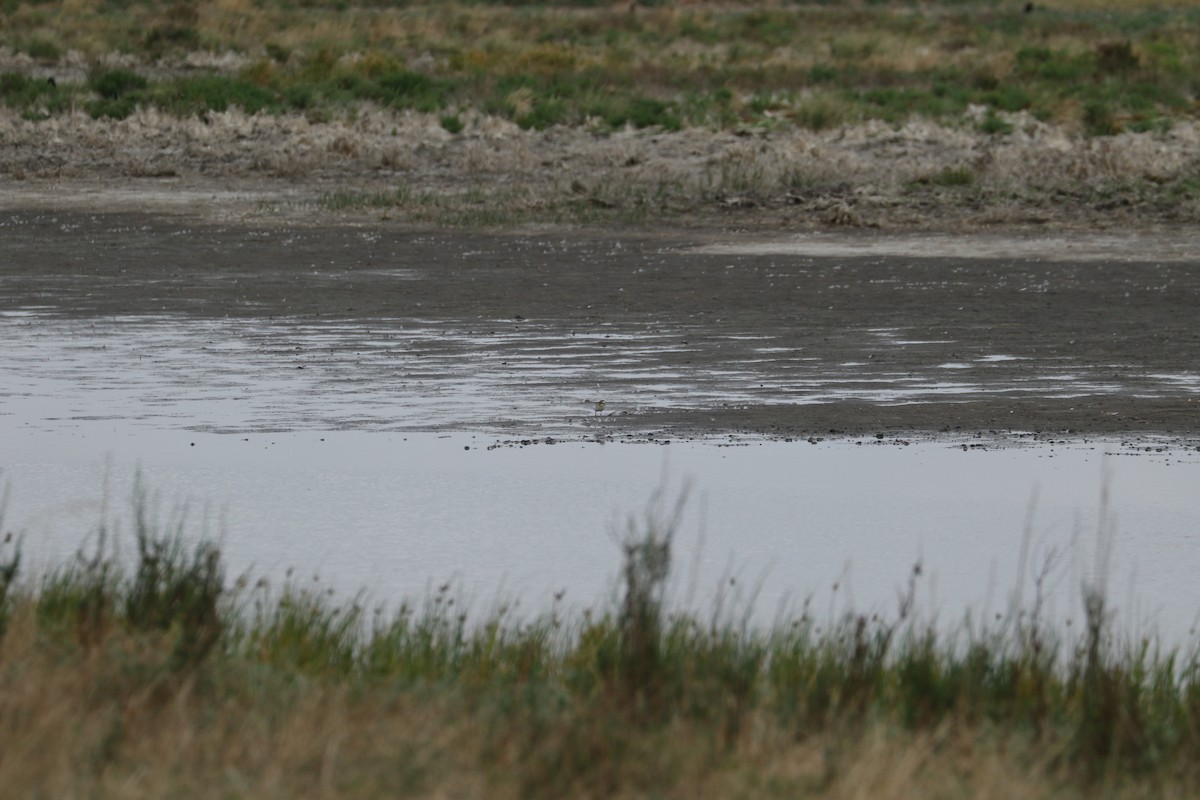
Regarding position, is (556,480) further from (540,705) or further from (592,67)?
(592,67)

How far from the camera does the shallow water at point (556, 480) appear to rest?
9250 mm

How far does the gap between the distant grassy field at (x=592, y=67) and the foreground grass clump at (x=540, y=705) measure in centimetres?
2656

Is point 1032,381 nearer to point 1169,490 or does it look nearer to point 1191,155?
point 1169,490

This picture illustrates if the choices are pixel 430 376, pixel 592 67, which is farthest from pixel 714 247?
pixel 592 67

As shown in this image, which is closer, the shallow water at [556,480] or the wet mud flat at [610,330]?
the shallow water at [556,480]

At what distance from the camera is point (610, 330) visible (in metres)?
16.0

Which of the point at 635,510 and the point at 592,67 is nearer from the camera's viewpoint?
the point at 635,510

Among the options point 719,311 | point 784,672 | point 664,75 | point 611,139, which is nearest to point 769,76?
point 664,75

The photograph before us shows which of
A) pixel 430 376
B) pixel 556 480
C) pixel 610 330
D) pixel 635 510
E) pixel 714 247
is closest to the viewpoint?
pixel 635 510

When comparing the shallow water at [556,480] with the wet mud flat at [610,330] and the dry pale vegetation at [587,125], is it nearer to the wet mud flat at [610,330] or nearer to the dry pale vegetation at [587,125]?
the wet mud flat at [610,330]

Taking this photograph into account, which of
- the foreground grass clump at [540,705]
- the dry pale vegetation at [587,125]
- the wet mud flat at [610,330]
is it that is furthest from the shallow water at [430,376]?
the dry pale vegetation at [587,125]

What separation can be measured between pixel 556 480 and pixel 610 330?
5.15 m

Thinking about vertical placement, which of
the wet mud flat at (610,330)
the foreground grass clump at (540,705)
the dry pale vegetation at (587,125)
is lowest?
the foreground grass clump at (540,705)

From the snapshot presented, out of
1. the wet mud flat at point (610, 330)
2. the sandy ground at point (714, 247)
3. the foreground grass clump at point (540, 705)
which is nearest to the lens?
the foreground grass clump at point (540, 705)
